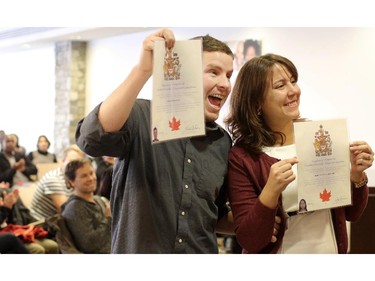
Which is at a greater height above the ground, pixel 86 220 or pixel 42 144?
pixel 42 144

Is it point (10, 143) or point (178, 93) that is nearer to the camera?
point (178, 93)

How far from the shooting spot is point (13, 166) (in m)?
5.95

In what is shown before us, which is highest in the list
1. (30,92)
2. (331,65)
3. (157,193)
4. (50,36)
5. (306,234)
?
(50,36)

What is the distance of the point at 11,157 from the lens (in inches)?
254

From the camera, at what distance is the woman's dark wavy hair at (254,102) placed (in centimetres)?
139

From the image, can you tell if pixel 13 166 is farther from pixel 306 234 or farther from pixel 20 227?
pixel 306 234

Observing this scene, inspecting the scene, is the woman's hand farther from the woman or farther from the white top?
the white top

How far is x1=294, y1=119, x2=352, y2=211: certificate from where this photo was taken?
1293 millimetres

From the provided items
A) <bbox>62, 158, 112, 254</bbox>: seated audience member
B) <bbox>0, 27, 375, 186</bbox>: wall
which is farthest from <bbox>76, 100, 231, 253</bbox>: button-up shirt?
<bbox>62, 158, 112, 254</bbox>: seated audience member

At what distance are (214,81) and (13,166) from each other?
500cm

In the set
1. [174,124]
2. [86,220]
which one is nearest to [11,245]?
[86,220]
